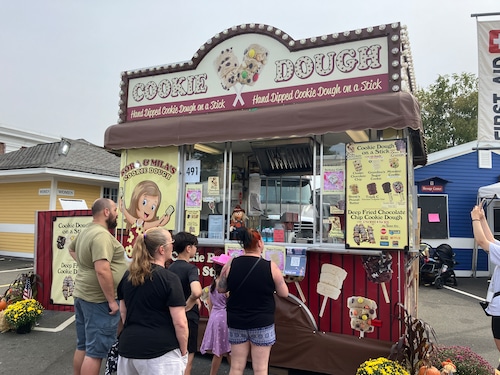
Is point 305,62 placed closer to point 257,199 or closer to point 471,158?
point 257,199

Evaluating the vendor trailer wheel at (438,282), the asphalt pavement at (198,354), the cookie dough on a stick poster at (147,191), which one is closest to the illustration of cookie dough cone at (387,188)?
the asphalt pavement at (198,354)

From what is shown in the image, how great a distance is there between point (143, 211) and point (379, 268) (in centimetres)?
324

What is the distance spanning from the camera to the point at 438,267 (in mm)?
10234

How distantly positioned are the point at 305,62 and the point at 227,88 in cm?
109

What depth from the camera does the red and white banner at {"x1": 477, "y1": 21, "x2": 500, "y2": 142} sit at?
4.50m

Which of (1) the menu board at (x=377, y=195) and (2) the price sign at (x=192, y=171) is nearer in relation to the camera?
(1) the menu board at (x=377, y=195)

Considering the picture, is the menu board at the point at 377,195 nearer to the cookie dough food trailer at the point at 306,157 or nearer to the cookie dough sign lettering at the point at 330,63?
the cookie dough food trailer at the point at 306,157

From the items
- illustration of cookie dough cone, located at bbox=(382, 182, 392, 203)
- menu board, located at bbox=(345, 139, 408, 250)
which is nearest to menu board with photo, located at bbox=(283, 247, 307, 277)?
menu board, located at bbox=(345, 139, 408, 250)

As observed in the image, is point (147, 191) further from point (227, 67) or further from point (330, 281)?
point (330, 281)

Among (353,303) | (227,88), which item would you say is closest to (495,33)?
(227,88)

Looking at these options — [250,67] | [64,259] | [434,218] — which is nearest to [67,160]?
[64,259]

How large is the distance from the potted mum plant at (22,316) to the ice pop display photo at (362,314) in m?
4.55

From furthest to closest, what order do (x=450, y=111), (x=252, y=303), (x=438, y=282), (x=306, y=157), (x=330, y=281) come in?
(x=450, y=111), (x=438, y=282), (x=306, y=157), (x=330, y=281), (x=252, y=303)

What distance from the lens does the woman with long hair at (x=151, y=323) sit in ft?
7.68
